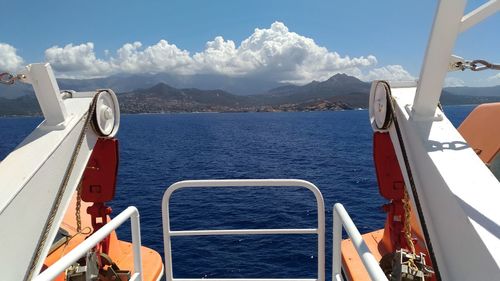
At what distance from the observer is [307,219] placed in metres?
17.4

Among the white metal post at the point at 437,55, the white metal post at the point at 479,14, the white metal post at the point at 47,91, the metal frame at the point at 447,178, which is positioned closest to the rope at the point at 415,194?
the metal frame at the point at 447,178

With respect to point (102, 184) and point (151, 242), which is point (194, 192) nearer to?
point (151, 242)

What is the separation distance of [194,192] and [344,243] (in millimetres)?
17695

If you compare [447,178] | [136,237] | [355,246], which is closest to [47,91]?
[136,237]

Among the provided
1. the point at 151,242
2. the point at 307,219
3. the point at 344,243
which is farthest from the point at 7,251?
the point at 307,219

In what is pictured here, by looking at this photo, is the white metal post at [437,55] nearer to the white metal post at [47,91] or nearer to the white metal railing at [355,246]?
the white metal railing at [355,246]

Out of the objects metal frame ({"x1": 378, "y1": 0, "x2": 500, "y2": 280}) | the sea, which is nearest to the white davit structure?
metal frame ({"x1": 378, "y1": 0, "x2": 500, "y2": 280})

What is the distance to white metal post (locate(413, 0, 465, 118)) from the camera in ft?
8.14

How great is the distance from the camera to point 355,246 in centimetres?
246

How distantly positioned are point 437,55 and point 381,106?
108cm

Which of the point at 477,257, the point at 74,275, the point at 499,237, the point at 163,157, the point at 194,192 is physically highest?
the point at 499,237

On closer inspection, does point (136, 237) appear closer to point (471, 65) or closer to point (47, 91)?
point (47, 91)

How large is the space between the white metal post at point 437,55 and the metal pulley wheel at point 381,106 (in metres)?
0.46

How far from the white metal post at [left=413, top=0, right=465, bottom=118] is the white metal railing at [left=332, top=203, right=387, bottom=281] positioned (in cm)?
93
